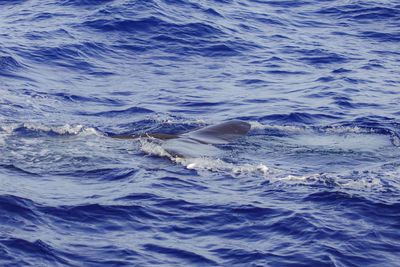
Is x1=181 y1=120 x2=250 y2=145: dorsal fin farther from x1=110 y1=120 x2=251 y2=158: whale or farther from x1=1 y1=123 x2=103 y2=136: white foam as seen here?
x1=1 y1=123 x2=103 y2=136: white foam

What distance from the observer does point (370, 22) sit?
78.6 feet

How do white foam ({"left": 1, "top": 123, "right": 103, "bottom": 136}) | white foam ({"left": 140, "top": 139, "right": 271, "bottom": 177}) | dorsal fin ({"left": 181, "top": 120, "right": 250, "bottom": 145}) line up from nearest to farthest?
1. white foam ({"left": 140, "top": 139, "right": 271, "bottom": 177})
2. dorsal fin ({"left": 181, "top": 120, "right": 250, "bottom": 145})
3. white foam ({"left": 1, "top": 123, "right": 103, "bottom": 136})

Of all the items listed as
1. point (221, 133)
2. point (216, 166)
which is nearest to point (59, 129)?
point (221, 133)

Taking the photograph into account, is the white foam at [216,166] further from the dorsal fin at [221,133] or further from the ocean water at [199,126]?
the dorsal fin at [221,133]

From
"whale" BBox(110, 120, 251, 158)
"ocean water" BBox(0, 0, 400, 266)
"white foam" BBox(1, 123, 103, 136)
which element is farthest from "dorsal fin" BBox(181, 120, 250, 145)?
"white foam" BBox(1, 123, 103, 136)

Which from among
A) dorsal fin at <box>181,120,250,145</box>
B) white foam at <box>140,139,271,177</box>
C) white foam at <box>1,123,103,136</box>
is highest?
white foam at <box>140,139,271,177</box>

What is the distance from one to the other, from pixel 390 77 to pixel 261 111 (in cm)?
474

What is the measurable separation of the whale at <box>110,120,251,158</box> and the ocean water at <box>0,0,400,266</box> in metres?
0.19

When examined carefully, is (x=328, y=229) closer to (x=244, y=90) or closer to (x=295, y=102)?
(x=295, y=102)

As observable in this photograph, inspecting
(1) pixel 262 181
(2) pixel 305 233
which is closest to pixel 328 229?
(2) pixel 305 233

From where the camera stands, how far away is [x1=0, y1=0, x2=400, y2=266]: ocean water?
7766 mm

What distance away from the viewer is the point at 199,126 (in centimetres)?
1384

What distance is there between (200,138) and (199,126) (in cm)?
154

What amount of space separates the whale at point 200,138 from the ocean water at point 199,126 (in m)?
0.19
